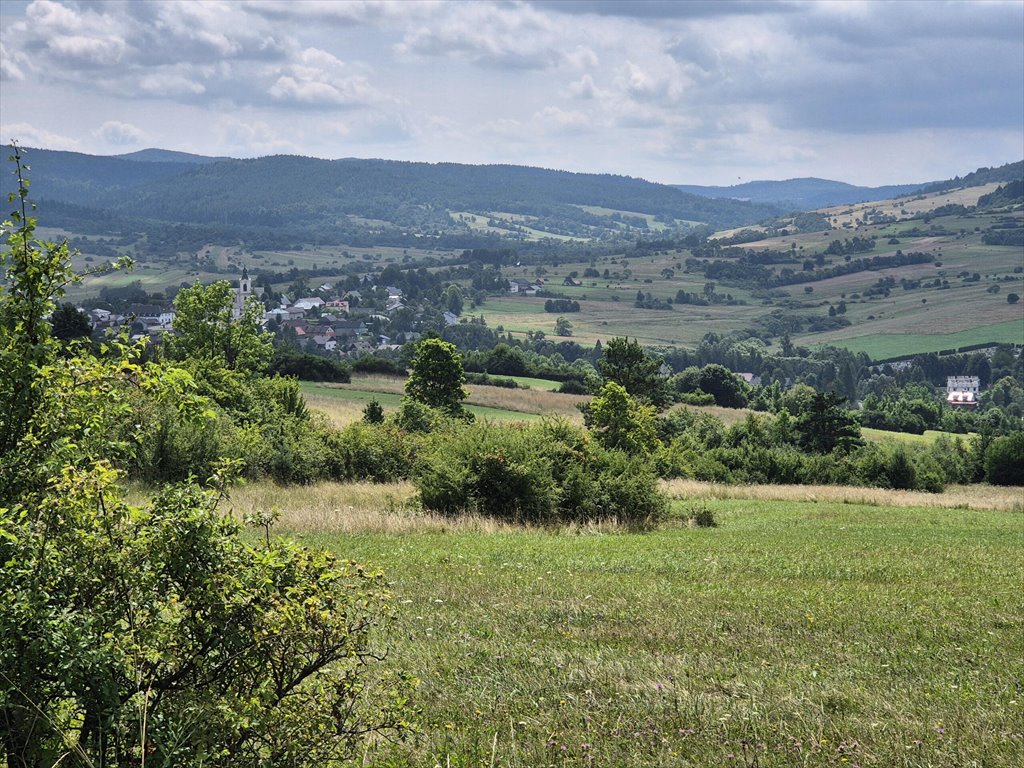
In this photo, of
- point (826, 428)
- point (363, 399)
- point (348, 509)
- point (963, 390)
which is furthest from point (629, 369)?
point (963, 390)

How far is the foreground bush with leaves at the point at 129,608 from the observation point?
4742 mm

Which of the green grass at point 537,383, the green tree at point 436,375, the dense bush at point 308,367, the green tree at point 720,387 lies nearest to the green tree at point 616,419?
the green tree at point 436,375

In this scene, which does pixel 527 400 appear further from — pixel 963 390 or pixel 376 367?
pixel 963 390

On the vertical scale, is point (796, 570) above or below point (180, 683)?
below

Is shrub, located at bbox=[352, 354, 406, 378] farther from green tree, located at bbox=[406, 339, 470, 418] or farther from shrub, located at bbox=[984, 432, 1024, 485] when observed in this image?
shrub, located at bbox=[984, 432, 1024, 485]

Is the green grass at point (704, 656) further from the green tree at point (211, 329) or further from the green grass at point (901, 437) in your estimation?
the green grass at point (901, 437)

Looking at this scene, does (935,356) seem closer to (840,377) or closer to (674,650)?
(840,377)

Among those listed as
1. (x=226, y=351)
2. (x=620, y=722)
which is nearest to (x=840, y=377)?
(x=226, y=351)

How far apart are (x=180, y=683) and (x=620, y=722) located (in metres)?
4.27

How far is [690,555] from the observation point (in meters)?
19.3

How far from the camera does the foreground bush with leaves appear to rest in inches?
187

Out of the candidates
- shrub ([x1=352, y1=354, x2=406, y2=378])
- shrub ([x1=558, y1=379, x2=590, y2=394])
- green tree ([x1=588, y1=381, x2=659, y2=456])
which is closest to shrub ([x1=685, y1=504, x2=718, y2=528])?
green tree ([x1=588, y1=381, x2=659, y2=456])

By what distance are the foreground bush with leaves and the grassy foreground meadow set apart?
1.73 metres

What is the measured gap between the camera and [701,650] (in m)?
10.6
